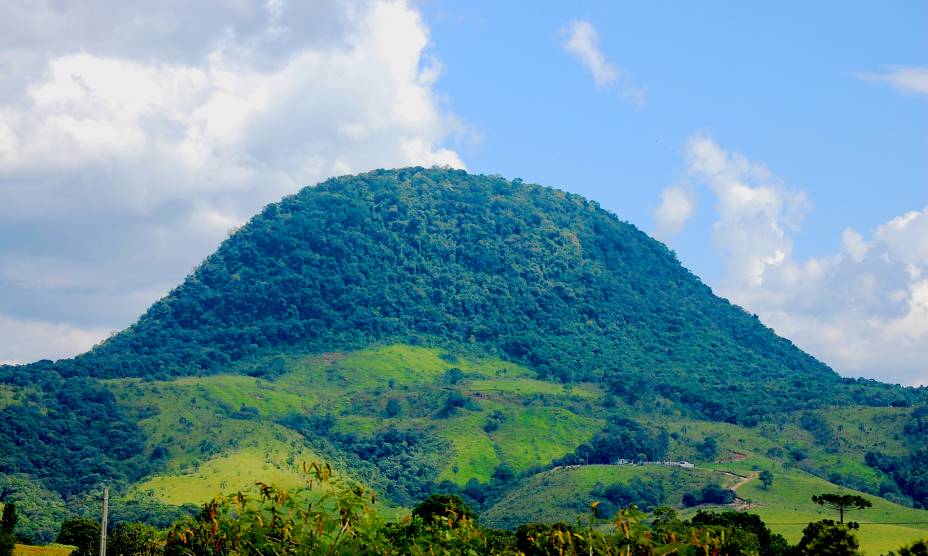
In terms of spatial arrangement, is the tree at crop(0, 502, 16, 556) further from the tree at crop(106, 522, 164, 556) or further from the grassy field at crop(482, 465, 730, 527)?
the grassy field at crop(482, 465, 730, 527)

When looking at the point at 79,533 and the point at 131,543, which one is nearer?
the point at 131,543

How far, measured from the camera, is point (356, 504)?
44.5 metres

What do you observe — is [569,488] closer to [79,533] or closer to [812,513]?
[812,513]

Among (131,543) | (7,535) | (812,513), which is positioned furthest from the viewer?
(812,513)

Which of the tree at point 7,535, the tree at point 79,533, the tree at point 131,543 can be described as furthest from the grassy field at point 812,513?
the tree at point 7,535

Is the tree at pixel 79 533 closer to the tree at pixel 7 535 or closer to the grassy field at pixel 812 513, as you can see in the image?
the tree at pixel 7 535

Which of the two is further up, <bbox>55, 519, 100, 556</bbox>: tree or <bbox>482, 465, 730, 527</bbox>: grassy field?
<bbox>482, 465, 730, 527</bbox>: grassy field

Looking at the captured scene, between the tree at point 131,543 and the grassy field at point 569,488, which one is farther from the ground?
the grassy field at point 569,488

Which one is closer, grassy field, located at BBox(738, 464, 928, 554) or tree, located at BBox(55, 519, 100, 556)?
tree, located at BBox(55, 519, 100, 556)

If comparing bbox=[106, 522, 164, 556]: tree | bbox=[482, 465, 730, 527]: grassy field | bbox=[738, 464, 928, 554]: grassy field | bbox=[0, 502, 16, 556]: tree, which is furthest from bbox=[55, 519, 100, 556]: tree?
bbox=[738, 464, 928, 554]: grassy field

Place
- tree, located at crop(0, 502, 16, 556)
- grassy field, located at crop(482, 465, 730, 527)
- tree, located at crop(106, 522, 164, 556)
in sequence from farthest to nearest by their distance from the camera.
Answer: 1. grassy field, located at crop(482, 465, 730, 527)
2. tree, located at crop(106, 522, 164, 556)
3. tree, located at crop(0, 502, 16, 556)

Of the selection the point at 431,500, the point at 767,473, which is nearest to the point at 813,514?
the point at 767,473

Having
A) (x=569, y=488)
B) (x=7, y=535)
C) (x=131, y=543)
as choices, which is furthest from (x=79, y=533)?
(x=569, y=488)

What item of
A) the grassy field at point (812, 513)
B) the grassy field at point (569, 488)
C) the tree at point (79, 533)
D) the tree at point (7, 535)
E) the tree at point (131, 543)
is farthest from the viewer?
the grassy field at point (569, 488)
